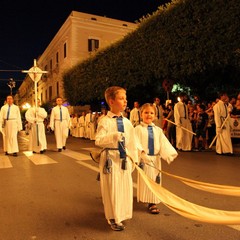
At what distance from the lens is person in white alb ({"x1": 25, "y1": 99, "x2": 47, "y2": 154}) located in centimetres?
1283

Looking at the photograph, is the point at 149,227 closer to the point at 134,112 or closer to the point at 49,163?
the point at 49,163

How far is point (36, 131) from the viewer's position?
1309 cm

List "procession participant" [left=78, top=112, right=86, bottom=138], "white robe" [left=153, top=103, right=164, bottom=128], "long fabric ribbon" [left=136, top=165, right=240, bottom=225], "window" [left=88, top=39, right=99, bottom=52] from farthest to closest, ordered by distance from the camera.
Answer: "window" [left=88, top=39, right=99, bottom=52]
"procession participant" [left=78, top=112, right=86, bottom=138]
"white robe" [left=153, top=103, right=164, bottom=128]
"long fabric ribbon" [left=136, top=165, right=240, bottom=225]

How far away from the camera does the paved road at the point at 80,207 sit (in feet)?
12.8

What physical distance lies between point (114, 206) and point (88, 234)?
45cm

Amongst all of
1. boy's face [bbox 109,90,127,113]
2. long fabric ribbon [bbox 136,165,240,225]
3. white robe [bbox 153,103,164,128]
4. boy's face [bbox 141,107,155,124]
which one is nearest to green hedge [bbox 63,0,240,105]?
white robe [bbox 153,103,164,128]

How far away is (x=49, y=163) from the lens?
382 inches

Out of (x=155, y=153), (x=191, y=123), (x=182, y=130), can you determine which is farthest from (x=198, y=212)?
(x=191, y=123)

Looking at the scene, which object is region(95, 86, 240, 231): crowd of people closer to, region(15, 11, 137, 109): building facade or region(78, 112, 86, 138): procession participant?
region(78, 112, 86, 138): procession participant

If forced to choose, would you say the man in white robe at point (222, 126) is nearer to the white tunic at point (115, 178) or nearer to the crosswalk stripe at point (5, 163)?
the crosswalk stripe at point (5, 163)

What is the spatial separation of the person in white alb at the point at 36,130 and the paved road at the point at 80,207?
401cm

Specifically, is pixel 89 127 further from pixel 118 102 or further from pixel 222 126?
pixel 118 102

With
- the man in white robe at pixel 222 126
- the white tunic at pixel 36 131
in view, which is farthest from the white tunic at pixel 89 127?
the man in white robe at pixel 222 126

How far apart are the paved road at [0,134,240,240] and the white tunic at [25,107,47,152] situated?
4019 millimetres
